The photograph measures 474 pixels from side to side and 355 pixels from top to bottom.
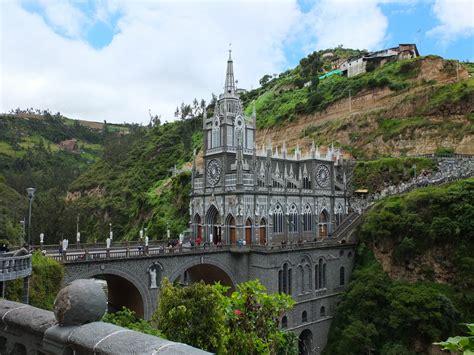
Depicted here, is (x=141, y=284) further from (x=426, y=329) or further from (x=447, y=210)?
(x=447, y=210)

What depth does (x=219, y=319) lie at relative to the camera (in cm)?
1758

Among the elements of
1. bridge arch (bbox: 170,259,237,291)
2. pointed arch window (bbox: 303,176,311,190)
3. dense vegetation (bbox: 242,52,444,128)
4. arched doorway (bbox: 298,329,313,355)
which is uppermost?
dense vegetation (bbox: 242,52,444,128)

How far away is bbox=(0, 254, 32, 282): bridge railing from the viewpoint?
11.6m

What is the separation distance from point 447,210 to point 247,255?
2039 cm

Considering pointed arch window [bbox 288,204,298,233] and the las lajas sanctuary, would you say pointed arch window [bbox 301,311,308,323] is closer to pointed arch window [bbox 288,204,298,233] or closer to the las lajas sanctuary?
the las lajas sanctuary

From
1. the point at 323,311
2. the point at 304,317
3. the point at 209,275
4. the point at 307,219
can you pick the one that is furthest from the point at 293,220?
the point at 209,275

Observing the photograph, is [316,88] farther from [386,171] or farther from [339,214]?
[339,214]

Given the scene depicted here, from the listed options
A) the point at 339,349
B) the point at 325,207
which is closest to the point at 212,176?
the point at 325,207

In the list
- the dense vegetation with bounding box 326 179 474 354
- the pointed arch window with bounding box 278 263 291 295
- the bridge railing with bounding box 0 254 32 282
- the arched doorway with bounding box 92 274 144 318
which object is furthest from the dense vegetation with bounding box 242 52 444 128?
the bridge railing with bounding box 0 254 32 282

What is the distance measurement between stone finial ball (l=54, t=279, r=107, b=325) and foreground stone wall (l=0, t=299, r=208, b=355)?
95 millimetres

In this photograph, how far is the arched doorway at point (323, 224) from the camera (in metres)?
48.1

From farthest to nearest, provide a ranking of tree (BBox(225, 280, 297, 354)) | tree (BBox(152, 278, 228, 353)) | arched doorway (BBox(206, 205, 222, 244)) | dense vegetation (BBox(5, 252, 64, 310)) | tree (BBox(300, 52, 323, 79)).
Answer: tree (BBox(300, 52, 323, 79)), arched doorway (BBox(206, 205, 222, 244)), dense vegetation (BBox(5, 252, 64, 310)), tree (BBox(225, 280, 297, 354)), tree (BBox(152, 278, 228, 353))

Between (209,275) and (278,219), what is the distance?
31.2 feet

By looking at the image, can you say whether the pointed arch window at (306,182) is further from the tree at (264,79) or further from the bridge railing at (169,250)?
the tree at (264,79)
